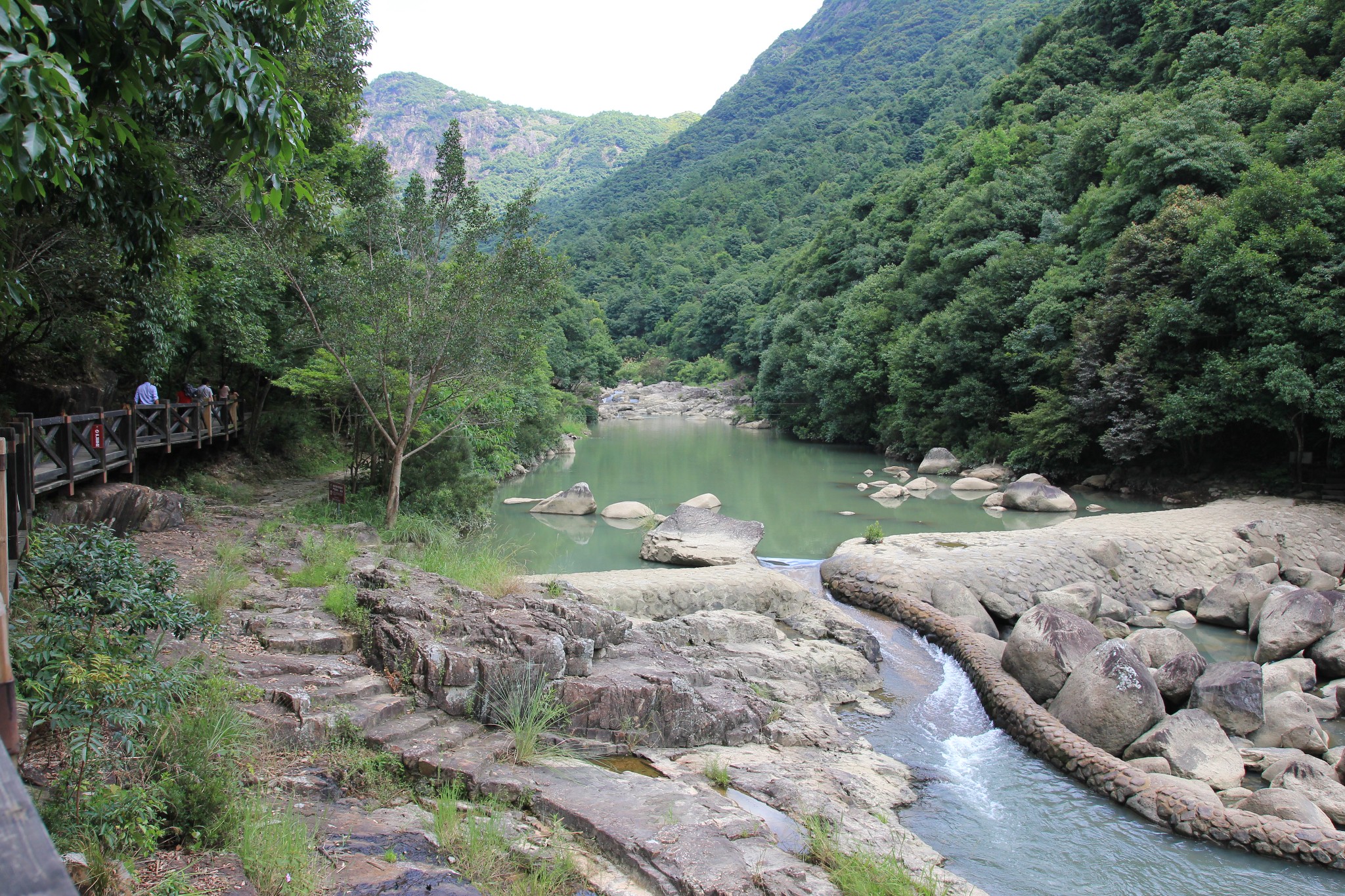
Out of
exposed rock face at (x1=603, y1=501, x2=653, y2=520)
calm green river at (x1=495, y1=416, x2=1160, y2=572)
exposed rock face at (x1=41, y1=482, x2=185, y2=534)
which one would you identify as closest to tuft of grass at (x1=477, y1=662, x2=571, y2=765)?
exposed rock face at (x1=41, y1=482, x2=185, y2=534)

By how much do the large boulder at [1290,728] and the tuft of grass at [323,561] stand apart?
11.3m

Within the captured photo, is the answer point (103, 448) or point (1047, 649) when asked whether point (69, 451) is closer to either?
point (103, 448)

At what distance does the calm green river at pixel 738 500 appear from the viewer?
770 inches

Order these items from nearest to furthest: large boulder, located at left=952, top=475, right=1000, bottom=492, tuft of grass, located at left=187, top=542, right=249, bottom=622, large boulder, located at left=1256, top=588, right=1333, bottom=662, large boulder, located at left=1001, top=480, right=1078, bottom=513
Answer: tuft of grass, located at left=187, top=542, right=249, bottom=622 → large boulder, located at left=1256, top=588, right=1333, bottom=662 → large boulder, located at left=1001, top=480, right=1078, bottom=513 → large boulder, located at left=952, top=475, right=1000, bottom=492

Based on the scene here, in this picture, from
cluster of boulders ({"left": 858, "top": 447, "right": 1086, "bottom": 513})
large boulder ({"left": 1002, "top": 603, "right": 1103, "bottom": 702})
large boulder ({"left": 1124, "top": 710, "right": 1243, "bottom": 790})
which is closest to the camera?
large boulder ({"left": 1124, "top": 710, "right": 1243, "bottom": 790})

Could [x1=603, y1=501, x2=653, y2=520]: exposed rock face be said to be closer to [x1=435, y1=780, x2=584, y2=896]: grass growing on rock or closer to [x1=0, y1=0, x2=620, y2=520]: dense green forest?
[x1=0, y1=0, x2=620, y2=520]: dense green forest

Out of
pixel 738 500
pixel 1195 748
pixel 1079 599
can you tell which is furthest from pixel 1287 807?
pixel 738 500

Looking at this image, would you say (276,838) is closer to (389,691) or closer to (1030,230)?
(389,691)

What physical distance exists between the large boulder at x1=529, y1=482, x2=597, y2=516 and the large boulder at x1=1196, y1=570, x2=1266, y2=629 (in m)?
14.9

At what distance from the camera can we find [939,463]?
31.9m

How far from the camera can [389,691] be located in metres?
6.93

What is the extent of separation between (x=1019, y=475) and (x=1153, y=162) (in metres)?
11.3

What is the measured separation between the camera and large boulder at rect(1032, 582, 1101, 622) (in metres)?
13.4

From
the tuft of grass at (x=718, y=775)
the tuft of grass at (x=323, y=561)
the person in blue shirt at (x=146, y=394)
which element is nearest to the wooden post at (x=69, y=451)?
the tuft of grass at (x=323, y=561)
